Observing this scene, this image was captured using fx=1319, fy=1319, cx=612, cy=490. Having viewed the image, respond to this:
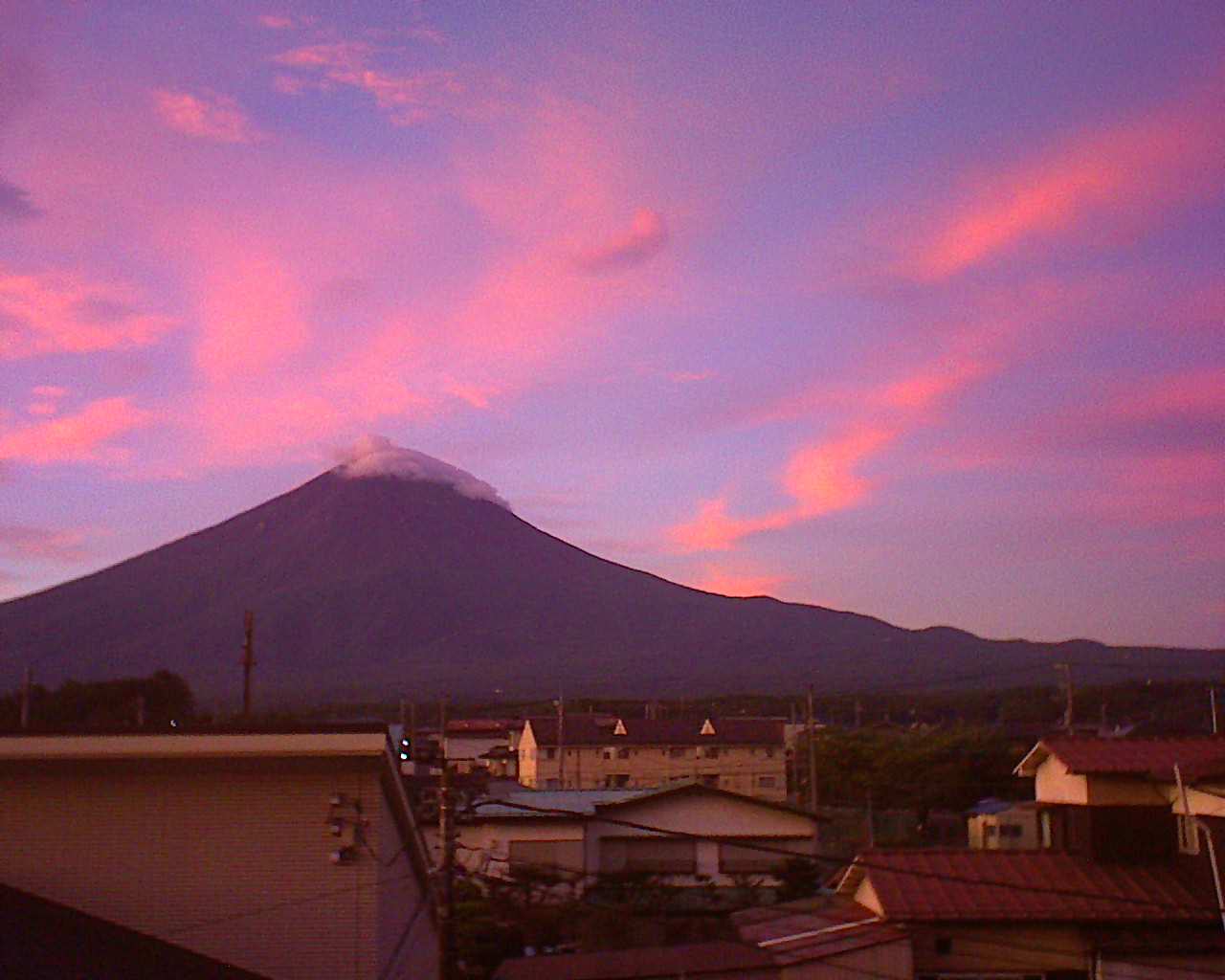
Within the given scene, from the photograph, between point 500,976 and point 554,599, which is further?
point 554,599

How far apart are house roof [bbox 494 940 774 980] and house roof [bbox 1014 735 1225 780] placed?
157 inches

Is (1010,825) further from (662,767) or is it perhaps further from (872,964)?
(662,767)

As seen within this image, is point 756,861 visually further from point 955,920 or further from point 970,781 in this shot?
point 955,920

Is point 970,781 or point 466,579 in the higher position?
point 466,579

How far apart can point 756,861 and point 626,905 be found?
6.67 meters

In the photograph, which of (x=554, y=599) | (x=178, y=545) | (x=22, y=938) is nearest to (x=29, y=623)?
(x=178, y=545)

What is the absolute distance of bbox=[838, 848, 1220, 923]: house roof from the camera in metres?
13.0

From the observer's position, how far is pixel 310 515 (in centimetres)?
14038

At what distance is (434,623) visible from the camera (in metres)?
120

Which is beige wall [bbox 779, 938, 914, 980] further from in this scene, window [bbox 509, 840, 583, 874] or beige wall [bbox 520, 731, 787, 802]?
beige wall [bbox 520, 731, 787, 802]

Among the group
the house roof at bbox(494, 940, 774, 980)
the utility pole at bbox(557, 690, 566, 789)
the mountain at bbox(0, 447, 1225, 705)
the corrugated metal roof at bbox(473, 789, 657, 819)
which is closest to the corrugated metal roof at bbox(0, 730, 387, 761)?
the house roof at bbox(494, 940, 774, 980)

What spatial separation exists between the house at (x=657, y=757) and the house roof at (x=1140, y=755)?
3174 centimetres

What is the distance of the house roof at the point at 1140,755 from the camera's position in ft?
44.0

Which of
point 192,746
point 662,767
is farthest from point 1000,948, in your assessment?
point 662,767
